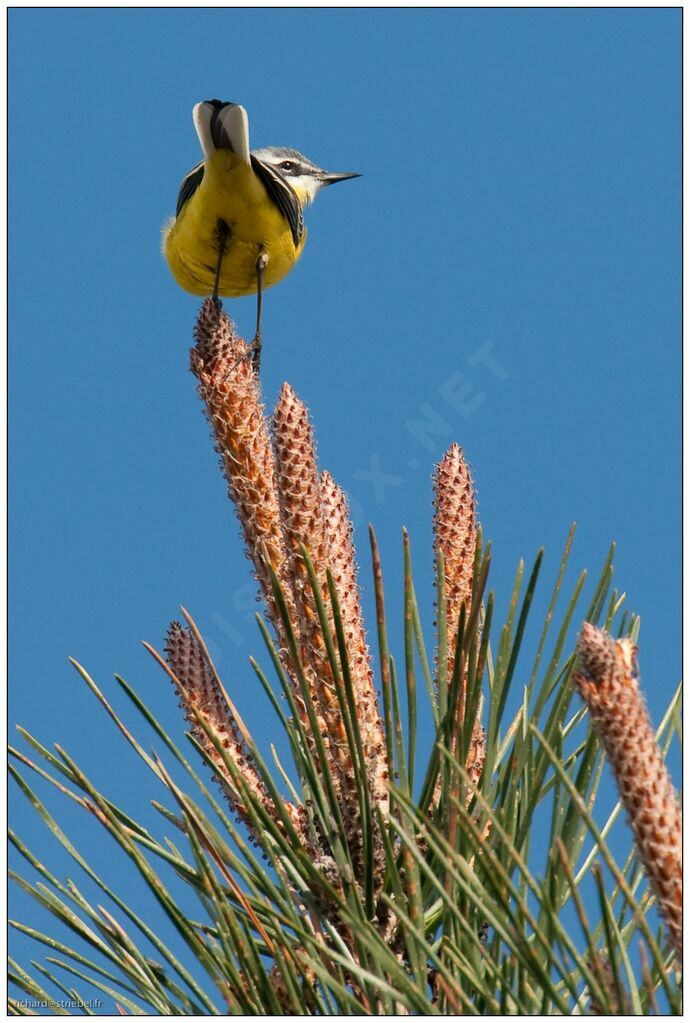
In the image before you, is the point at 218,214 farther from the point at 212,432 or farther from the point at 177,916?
the point at 177,916

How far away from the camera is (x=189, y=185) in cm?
432

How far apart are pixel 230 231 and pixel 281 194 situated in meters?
0.23

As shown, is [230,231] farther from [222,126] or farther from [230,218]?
[222,126]

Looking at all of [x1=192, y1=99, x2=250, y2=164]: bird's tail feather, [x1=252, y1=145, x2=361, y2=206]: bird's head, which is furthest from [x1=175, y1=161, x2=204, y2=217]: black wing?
[x1=252, y1=145, x2=361, y2=206]: bird's head

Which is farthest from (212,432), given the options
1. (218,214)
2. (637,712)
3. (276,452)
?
(218,214)

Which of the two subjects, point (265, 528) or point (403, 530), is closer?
point (403, 530)

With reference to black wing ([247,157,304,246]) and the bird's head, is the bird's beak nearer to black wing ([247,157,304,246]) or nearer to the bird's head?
the bird's head

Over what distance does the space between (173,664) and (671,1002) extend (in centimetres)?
98

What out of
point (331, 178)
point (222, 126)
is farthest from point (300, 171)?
point (222, 126)

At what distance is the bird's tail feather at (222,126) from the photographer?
3906 millimetres

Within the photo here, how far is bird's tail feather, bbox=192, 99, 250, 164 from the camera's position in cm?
391

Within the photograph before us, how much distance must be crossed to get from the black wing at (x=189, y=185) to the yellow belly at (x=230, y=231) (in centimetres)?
4

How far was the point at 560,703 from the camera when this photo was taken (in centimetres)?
184

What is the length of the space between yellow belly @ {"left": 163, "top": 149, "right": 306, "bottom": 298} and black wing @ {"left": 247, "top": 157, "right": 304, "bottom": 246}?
21 millimetres
